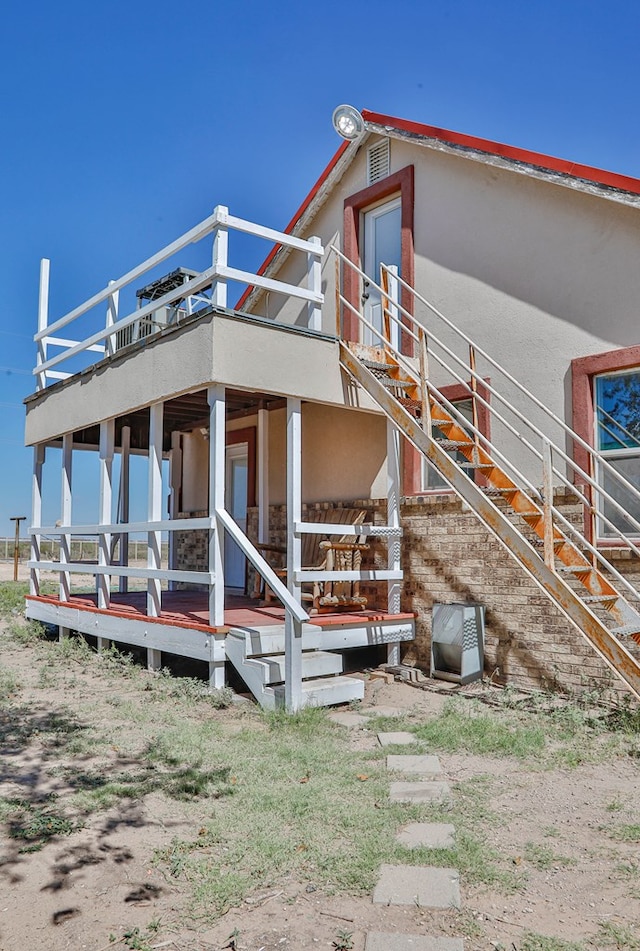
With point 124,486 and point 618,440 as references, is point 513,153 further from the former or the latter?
point 124,486

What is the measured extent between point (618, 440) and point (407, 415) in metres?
2.17

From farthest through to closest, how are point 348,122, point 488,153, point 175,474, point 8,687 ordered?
point 175,474
point 348,122
point 488,153
point 8,687

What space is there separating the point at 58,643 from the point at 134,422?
370cm

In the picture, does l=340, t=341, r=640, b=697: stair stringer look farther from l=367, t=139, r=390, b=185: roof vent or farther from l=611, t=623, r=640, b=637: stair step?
l=367, t=139, r=390, b=185: roof vent

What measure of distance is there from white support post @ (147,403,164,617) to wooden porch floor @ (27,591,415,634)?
0.24 meters

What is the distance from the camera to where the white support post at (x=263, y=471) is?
11125mm

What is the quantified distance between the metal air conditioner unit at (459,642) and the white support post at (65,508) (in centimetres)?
586

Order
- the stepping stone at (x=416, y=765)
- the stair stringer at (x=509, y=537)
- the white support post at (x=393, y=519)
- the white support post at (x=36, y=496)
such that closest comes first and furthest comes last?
the stepping stone at (x=416, y=765), the stair stringer at (x=509, y=537), the white support post at (x=393, y=519), the white support post at (x=36, y=496)

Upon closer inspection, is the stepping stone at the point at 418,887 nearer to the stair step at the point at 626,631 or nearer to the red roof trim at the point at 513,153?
the stair step at the point at 626,631

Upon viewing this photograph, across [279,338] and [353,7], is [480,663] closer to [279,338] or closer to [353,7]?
[279,338]

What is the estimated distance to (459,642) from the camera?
784 centimetres

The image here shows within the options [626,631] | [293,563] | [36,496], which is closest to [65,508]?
[36,496]

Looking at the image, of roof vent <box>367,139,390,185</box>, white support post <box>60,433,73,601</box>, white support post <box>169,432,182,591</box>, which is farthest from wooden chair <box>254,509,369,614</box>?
roof vent <box>367,139,390,185</box>

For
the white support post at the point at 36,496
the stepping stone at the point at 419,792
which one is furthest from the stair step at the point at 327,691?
the white support post at the point at 36,496
